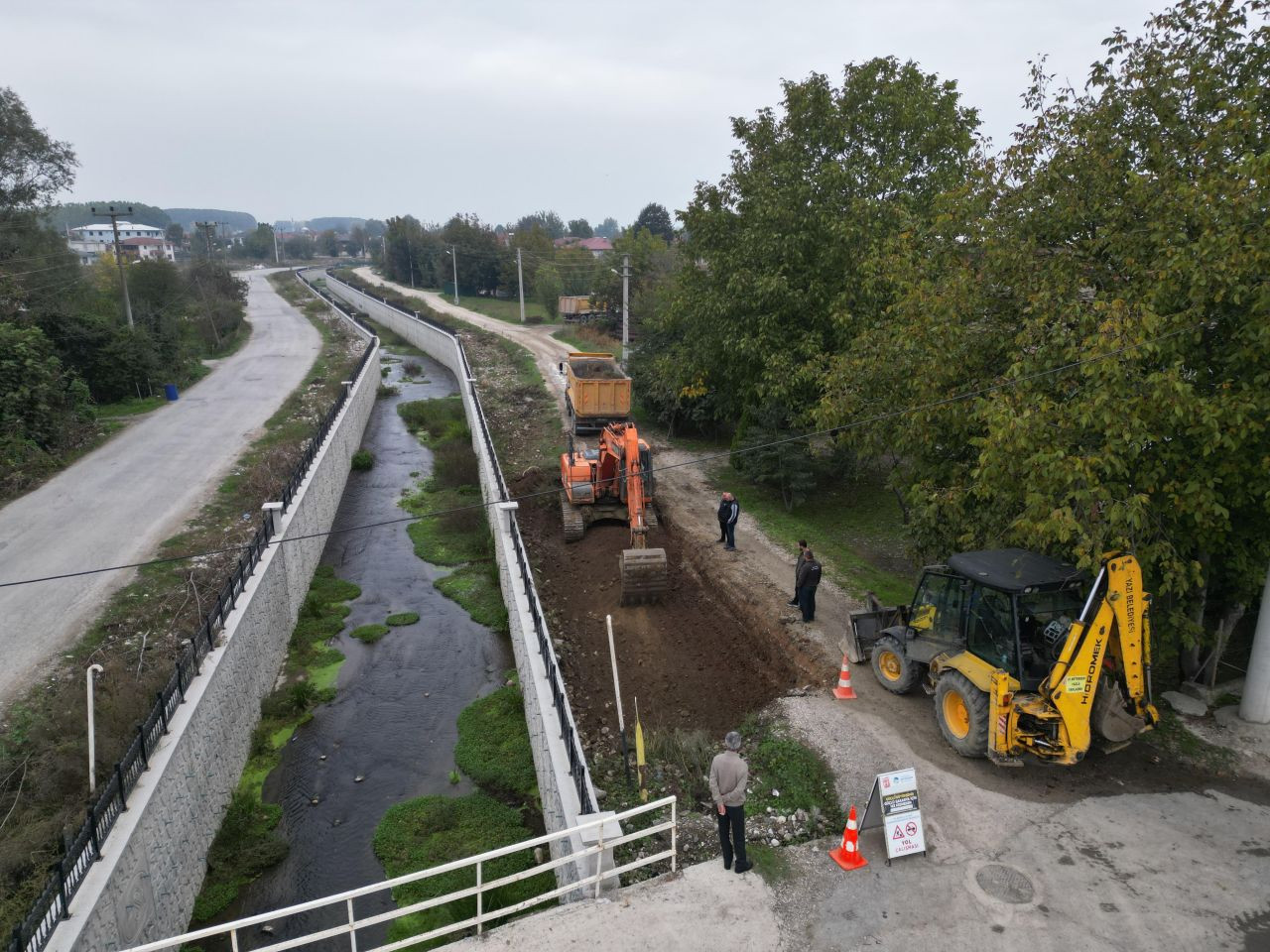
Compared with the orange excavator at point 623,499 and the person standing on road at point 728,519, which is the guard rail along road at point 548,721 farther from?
the person standing on road at point 728,519

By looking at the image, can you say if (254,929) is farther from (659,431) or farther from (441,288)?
(441,288)

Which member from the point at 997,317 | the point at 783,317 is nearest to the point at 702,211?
the point at 783,317

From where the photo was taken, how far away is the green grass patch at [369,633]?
16594 millimetres

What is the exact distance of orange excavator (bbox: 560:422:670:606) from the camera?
15805 mm

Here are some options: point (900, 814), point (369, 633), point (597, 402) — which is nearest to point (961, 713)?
point (900, 814)

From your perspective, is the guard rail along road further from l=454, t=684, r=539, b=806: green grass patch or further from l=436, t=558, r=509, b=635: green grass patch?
l=436, t=558, r=509, b=635: green grass patch

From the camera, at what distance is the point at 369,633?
16750 mm

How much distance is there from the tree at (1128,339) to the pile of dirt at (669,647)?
3.50 m

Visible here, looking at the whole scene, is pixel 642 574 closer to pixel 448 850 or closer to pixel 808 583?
pixel 808 583

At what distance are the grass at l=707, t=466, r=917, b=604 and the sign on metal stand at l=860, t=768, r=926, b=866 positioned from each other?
7.00 metres

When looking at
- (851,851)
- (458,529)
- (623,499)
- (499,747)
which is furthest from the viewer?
(458,529)

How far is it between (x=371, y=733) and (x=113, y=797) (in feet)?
16.8

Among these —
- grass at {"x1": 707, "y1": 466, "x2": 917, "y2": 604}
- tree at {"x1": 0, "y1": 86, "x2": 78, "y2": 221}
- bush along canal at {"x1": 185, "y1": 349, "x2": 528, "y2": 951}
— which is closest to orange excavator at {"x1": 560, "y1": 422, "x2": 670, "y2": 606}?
bush along canal at {"x1": 185, "y1": 349, "x2": 528, "y2": 951}

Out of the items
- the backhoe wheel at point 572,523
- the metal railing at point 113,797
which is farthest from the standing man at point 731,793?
the backhoe wheel at point 572,523
